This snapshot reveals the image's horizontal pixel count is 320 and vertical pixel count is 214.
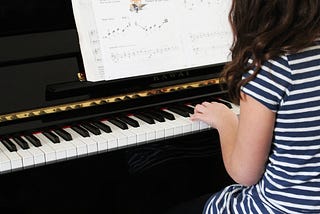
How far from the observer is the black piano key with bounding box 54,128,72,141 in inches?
53.0

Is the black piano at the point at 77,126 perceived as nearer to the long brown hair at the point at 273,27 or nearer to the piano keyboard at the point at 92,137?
the piano keyboard at the point at 92,137

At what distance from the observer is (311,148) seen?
A: 1.01 meters

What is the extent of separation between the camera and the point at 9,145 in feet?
4.27

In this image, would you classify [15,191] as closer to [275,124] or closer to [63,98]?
[63,98]

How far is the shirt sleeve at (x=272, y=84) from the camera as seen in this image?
0.94 m

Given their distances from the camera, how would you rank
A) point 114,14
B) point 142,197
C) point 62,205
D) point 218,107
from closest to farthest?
point 218,107 < point 114,14 < point 62,205 < point 142,197

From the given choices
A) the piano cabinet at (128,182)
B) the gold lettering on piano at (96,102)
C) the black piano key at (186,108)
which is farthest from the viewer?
the piano cabinet at (128,182)

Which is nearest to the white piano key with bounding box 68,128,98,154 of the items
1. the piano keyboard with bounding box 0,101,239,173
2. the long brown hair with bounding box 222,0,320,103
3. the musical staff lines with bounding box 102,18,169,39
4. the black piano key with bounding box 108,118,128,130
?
the piano keyboard with bounding box 0,101,239,173

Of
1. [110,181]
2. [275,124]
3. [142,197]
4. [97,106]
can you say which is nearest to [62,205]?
[110,181]

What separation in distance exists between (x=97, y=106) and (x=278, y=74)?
0.72m

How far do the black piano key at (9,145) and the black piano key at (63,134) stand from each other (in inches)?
5.3

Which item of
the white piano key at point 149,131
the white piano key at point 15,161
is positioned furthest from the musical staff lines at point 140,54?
the white piano key at point 15,161

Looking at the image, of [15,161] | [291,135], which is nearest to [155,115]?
[15,161]

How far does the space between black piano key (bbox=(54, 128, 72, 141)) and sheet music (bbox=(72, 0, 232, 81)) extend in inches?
7.5
